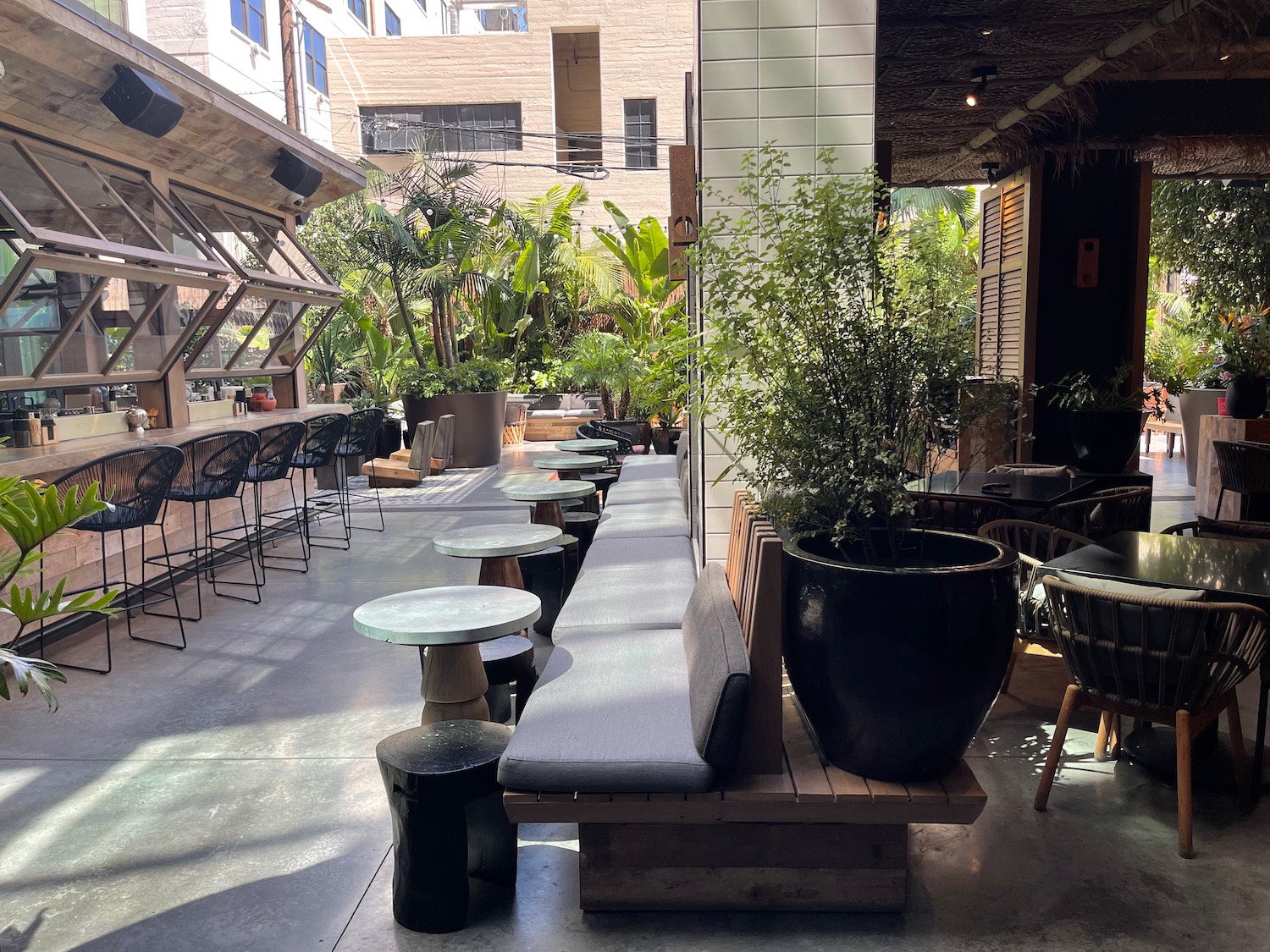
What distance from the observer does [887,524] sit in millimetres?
2705

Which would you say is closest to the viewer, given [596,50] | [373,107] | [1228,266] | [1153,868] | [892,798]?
[892,798]

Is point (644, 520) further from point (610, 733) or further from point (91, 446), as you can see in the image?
point (91, 446)

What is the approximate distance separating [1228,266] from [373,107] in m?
18.6

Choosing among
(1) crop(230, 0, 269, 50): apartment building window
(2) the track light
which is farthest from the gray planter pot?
(1) crop(230, 0, 269, 50): apartment building window

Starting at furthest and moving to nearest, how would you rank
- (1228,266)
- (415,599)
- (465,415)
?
1. (465,415)
2. (1228,266)
3. (415,599)

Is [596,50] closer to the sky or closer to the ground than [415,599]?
closer to the sky

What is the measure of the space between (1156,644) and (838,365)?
1.25 metres

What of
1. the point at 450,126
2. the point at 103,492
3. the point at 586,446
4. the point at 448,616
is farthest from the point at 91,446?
the point at 450,126

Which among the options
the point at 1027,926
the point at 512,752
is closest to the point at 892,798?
the point at 1027,926

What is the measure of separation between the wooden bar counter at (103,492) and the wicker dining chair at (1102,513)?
176 inches

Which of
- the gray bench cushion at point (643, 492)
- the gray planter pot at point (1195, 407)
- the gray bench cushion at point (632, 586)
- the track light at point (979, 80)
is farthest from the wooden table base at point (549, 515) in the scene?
the gray planter pot at point (1195, 407)

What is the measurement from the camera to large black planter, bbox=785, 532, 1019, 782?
2301 millimetres

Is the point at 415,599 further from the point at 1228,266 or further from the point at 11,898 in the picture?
the point at 1228,266

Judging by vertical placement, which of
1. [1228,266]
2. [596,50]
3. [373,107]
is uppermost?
[596,50]
